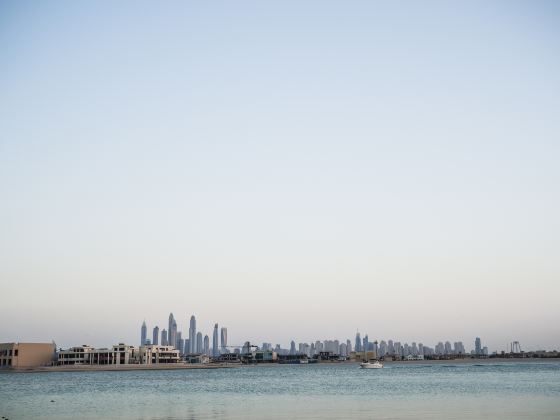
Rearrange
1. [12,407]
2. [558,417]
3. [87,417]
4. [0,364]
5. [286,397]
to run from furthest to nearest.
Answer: [0,364]
[286,397]
[12,407]
[87,417]
[558,417]

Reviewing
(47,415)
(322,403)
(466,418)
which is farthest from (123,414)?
(466,418)

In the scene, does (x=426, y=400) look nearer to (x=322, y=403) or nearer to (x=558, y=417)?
(x=322, y=403)

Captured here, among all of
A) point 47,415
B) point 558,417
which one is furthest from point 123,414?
point 558,417

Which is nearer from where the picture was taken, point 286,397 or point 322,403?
point 322,403

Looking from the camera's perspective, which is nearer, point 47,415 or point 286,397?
point 47,415


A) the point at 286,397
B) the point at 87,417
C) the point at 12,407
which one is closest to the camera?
the point at 87,417

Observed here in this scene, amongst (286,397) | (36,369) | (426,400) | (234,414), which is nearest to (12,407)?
(234,414)

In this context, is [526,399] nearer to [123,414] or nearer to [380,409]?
[380,409]

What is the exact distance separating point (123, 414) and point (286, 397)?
23603 millimetres

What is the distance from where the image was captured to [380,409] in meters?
55.9

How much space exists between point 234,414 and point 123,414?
9.84 metres

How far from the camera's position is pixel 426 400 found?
66.4 meters

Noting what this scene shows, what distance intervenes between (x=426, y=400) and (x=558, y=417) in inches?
864

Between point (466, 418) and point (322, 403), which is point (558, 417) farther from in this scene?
point (322, 403)
